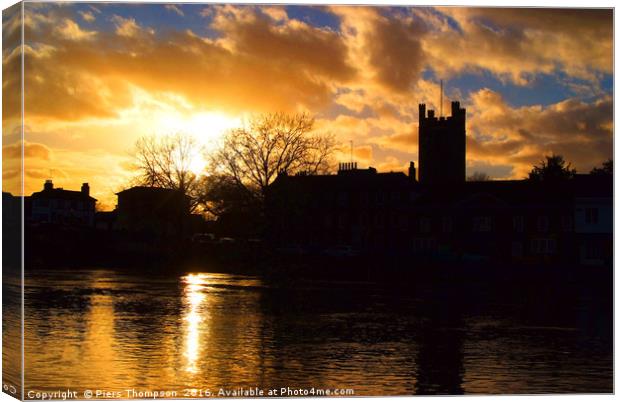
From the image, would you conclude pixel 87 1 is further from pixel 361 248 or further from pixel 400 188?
pixel 400 188

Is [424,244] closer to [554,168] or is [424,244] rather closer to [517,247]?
[517,247]

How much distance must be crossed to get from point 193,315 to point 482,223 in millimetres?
18257

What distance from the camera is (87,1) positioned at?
38.9ft

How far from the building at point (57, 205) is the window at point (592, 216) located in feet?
30.9

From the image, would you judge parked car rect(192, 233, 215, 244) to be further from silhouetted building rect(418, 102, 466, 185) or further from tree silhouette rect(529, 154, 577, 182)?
tree silhouette rect(529, 154, 577, 182)

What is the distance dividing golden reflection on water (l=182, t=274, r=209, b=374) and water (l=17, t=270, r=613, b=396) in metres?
0.04

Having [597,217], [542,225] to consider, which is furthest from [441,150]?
[597,217]

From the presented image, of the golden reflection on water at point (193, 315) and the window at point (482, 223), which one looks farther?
the window at point (482, 223)

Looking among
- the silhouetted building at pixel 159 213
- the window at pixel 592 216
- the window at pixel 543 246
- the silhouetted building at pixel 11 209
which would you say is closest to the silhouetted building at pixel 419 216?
the window at pixel 543 246

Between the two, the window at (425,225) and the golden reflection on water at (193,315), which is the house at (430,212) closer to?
the window at (425,225)

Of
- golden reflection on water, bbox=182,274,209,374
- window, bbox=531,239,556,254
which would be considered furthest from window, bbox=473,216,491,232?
golden reflection on water, bbox=182,274,209,374

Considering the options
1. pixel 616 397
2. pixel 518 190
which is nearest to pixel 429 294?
pixel 518 190

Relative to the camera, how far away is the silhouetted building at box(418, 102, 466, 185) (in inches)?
842

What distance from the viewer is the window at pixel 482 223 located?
3522 centimetres
